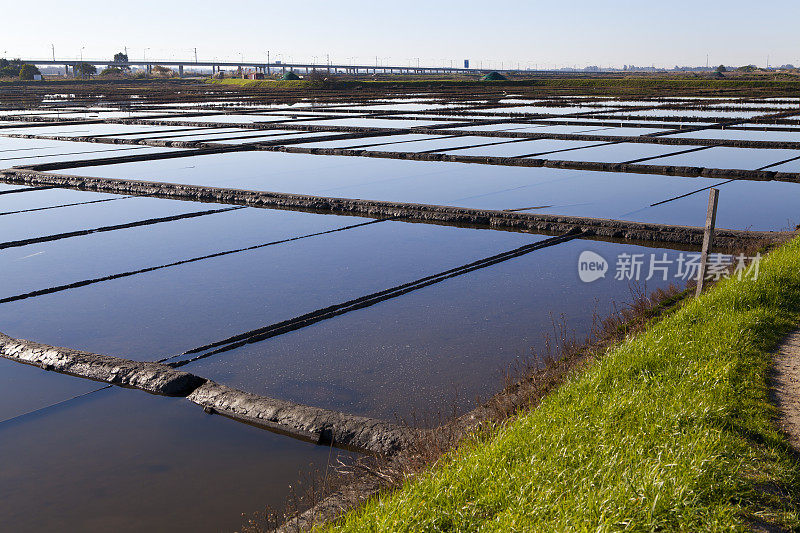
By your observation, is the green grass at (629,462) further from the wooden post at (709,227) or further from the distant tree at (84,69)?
the distant tree at (84,69)

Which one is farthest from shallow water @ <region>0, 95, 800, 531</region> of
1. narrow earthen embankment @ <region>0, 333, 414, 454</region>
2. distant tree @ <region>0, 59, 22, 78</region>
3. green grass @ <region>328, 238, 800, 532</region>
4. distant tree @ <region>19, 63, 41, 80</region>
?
distant tree @ <region>0, 59, 22, 78</region>

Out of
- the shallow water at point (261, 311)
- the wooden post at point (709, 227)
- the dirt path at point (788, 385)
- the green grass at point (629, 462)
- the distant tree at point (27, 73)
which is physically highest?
the distant tree at point (27, 73)

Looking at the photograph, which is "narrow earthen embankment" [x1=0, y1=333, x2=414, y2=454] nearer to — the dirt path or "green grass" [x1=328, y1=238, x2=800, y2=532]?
"green grass" [x1=328, y1=238, x2=800, y2=532]

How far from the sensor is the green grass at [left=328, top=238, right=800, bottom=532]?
266 centimetres

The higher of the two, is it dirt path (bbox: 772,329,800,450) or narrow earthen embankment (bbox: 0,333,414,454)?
dirt path (bbox: 772,329,800,450)

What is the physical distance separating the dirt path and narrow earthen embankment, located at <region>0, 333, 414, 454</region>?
170 cm

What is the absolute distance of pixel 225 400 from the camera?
4.40 m

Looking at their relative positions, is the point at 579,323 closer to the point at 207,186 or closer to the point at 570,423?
the point at 570,423

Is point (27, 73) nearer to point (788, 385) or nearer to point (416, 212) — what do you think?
point (416, 212)

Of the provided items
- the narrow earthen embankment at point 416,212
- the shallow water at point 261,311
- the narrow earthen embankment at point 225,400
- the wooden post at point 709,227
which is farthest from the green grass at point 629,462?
the narrow earthen embankment at point 416,212

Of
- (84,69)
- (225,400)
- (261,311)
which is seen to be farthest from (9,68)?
(225,400)

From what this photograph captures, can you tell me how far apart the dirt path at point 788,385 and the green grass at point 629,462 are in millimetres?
63

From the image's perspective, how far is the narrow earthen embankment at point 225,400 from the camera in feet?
12.9

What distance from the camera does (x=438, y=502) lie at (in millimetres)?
2791
